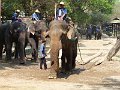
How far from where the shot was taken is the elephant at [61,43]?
11.9 meters

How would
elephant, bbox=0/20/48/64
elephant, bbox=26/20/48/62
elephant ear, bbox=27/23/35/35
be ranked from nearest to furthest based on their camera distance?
elephant, bbox=0/20/48/64 → elephant, bbox=26/20/48/62 → elephant ear, bbox=27/23/35/35

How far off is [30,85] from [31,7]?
20.6 m

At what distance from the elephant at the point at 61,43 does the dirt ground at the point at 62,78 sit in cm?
35

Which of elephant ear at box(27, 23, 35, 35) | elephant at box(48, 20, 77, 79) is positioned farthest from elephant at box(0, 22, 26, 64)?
elephant at box(48, 20, 77, 79)

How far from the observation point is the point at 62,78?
40.4ft

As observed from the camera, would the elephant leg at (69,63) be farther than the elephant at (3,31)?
No

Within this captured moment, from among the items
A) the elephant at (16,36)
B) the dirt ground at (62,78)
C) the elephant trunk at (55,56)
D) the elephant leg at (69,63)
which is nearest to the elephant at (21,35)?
the elephant at (16,36)

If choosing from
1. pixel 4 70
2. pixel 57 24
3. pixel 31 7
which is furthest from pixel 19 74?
pixel 31 7

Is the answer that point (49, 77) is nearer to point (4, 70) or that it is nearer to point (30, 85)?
point (30, 85)

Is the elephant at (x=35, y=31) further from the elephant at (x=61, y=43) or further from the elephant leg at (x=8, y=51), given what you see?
the elephant at (x=61, y=43)

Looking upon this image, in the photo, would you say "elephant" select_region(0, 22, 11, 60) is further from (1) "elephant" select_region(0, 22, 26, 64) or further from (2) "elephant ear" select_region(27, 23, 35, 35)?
(2) "elephant ear" select_region(27, 23, 35, 35)

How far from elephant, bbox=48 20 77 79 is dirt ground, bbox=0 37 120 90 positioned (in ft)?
1.15

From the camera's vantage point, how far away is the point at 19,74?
511 inches

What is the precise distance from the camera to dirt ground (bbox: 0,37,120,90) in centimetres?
1054
